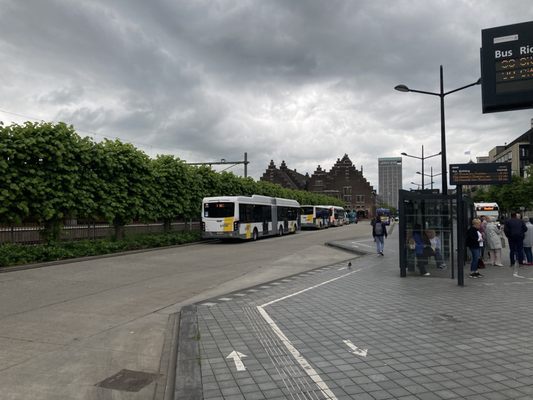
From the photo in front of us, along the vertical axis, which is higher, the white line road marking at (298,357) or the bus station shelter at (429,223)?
the bus station shelter at (429,223)

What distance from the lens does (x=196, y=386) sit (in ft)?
14.4

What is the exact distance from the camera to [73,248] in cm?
1847

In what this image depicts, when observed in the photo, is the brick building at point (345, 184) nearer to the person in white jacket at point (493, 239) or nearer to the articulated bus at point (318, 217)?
the articulated bus at point (318, 217)

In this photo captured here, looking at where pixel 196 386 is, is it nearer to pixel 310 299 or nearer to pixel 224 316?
pixel 224 316

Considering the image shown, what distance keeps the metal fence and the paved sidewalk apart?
1259cm

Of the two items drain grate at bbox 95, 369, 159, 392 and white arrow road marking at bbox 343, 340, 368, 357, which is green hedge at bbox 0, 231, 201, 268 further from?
white arrow road marking at bbox 343, 340, 368, 357

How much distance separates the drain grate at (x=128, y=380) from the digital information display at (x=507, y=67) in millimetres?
8209

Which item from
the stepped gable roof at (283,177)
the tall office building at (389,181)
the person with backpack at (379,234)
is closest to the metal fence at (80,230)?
the person with backpack at (379,234)

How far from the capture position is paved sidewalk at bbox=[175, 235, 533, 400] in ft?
14.2

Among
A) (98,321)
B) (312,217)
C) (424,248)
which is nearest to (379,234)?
(424,248)

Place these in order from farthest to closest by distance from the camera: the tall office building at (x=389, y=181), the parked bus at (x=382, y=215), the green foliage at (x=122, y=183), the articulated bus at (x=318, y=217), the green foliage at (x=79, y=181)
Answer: the tall office building at (x=389, y=181)
the articulated bus at (x=318, y=217)
the green foliage at (x=122, y=183)
the parked bus at (x=382, y=215)
the green foliage at (x=79, y=181)

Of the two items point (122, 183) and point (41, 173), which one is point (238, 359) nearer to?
point (41, 173)

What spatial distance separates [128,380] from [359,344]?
2.93m

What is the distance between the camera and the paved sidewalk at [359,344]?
14.2 ft
